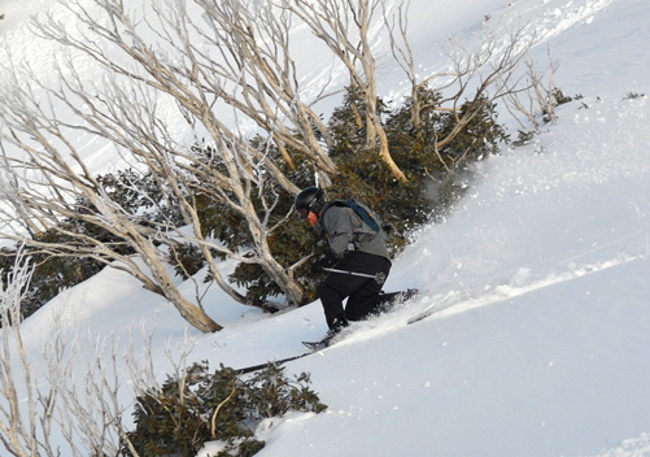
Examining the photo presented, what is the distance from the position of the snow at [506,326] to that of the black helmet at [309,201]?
1.12m

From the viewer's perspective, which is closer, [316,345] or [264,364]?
[264,364]

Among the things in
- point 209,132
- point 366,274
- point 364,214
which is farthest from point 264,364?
point 209,132

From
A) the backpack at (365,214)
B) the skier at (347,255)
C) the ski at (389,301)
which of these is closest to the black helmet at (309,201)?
the skier at (347,255)

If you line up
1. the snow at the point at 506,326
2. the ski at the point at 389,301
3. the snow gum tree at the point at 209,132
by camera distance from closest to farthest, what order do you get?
the snow at the point at 506,326 → the ski at the point at 389,301 → the snow gum tree at the point at 209,132

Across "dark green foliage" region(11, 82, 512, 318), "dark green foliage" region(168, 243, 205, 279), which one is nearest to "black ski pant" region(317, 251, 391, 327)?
"dark green foliage" region(11, 82, 512, 318)

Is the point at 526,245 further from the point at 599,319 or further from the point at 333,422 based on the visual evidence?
the point at 333,422

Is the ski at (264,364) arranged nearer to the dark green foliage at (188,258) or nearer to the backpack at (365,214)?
the backpack at (365,214)

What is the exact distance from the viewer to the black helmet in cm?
619

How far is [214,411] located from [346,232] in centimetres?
204

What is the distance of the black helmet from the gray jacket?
120 millimetres

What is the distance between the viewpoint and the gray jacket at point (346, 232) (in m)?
6.05

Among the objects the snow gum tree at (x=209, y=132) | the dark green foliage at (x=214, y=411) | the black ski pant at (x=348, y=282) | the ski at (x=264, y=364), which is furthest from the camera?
the snow gum tree at (x=209, y=132)

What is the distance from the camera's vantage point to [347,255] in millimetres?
6383

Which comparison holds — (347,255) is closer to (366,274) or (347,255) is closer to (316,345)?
(366,274)
